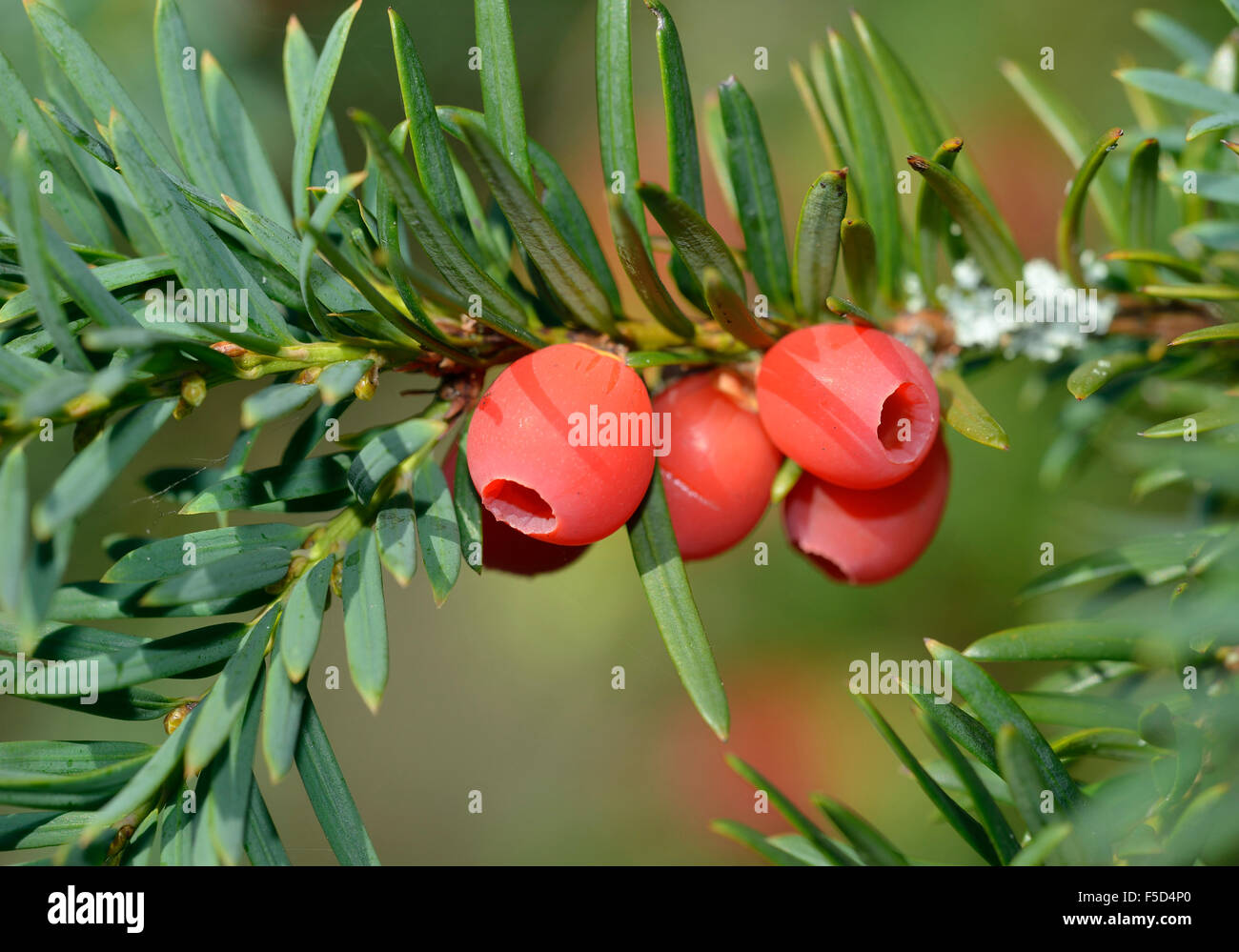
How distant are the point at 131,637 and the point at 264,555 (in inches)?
5.0

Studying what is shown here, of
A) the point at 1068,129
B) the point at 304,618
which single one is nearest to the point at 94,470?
the point at 304,618

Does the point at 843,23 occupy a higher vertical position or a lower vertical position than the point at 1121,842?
higher

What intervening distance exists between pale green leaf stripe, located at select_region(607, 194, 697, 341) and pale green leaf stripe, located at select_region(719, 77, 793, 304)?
2.6 inches

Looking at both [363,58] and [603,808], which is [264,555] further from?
[603,808]

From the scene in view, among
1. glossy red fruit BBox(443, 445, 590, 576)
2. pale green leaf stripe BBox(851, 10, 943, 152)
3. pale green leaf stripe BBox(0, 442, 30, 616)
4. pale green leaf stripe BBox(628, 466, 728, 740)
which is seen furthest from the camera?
pale green leaf stripe BBox(851, 10, 943, 152)

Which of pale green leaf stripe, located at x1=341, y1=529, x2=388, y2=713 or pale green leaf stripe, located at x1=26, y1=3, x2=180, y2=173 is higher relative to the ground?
pale green leaf stripe, located at x1=26, y1=3, x2=180, y2=173

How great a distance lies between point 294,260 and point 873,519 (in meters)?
0.57

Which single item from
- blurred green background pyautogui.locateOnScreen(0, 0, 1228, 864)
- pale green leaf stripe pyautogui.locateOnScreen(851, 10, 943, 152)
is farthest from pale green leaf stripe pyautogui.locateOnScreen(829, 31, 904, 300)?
blurred green background pyautogui.locateOnScreen(0, 0, 1228, 864)

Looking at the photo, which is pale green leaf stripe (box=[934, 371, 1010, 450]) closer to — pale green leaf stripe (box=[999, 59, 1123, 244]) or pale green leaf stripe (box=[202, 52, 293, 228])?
pale green leaf stripe (box=[999, 59, 1123, 244])

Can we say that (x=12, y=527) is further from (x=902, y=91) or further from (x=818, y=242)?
(x=902, y=91)

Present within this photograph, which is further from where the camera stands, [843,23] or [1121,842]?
[843,23]

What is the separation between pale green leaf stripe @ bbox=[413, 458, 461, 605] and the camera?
0.65m
